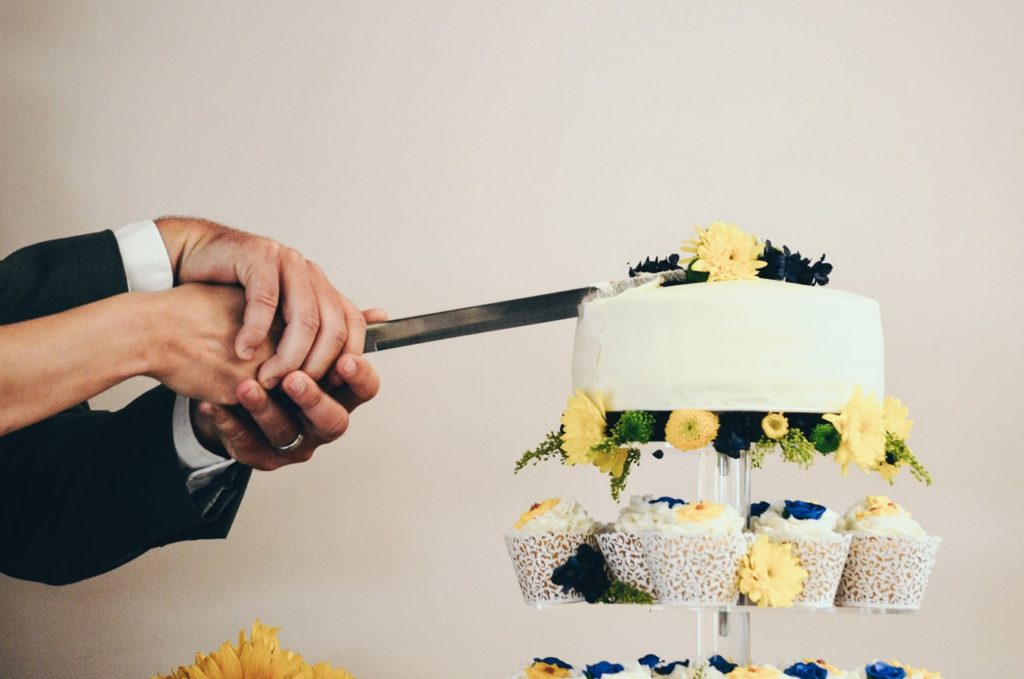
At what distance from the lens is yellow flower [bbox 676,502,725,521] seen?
4.35 feet

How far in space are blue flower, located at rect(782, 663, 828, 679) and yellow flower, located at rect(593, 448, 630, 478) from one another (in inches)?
13.2

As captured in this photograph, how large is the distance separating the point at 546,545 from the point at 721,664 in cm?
27

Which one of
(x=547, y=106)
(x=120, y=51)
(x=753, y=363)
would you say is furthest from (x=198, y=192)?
(x=753, y=363)

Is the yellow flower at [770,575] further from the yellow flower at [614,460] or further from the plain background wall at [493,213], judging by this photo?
the plain background wall at [493,213]

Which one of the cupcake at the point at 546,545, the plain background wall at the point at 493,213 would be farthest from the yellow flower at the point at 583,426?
the plain background wall at the point at 493,213

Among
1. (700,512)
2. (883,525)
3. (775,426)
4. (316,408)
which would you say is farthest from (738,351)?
(316,408)

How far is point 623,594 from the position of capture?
1383 millimetres

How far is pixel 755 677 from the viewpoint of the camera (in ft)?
4.17

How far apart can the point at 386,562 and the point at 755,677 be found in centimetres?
117

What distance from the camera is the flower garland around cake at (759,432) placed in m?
1.32

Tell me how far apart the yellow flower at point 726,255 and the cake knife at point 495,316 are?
63 millimetres

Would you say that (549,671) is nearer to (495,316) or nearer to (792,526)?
(792,526)

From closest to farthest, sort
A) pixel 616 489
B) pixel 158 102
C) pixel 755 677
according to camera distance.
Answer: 1. pixel 755 677
2. pixel 616 489
3. pixel 158 102

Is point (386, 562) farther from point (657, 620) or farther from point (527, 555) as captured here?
point (527, 555)
